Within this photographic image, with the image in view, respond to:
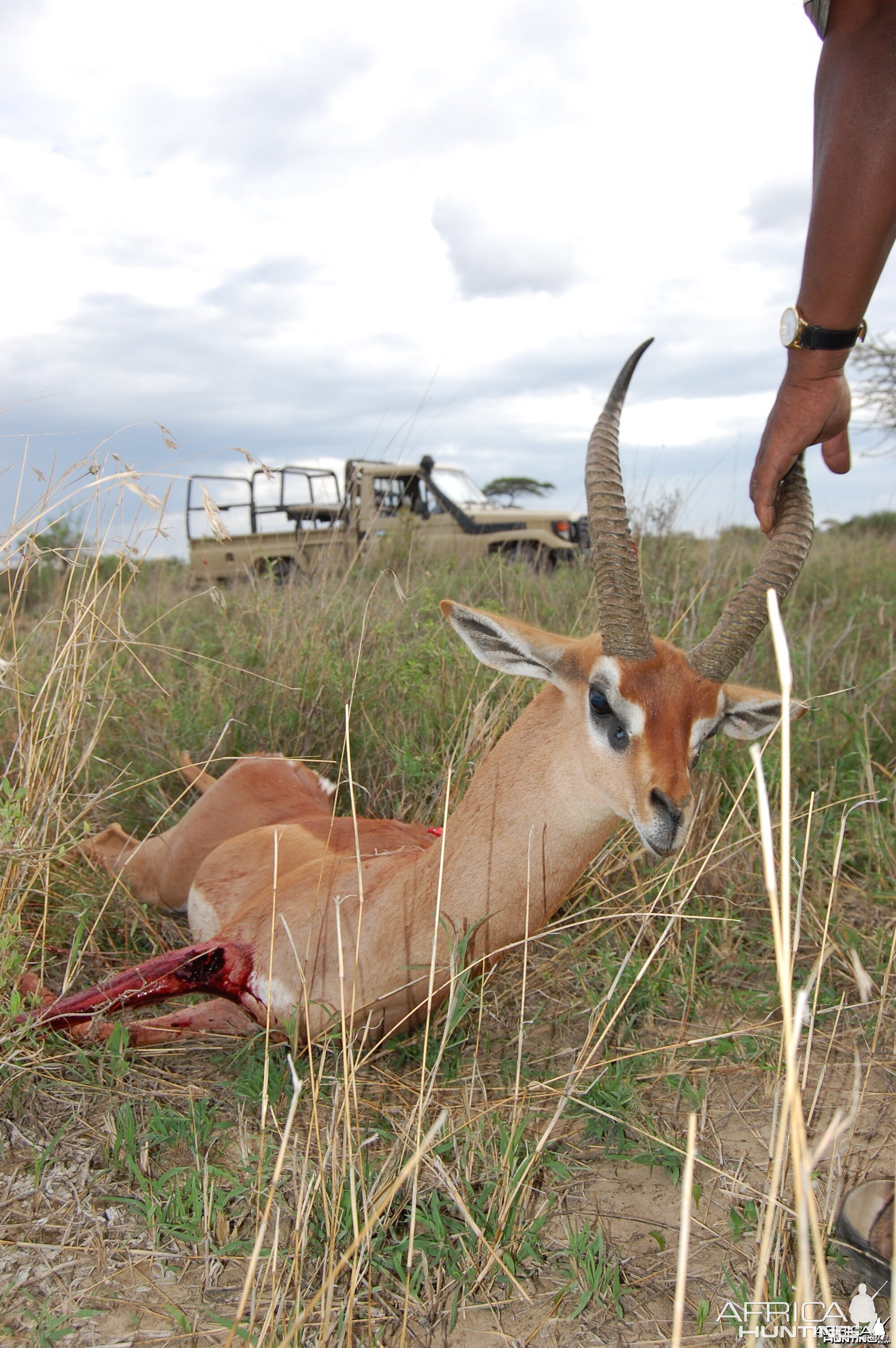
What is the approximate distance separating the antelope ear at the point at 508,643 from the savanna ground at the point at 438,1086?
73 cm

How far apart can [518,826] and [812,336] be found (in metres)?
1.58

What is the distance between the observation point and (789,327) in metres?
2.45

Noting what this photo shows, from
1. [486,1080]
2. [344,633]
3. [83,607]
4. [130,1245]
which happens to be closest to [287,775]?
[344,633]

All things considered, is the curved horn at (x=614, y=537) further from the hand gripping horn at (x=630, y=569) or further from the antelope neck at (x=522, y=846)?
the antelope neck at (x=522, y=846)

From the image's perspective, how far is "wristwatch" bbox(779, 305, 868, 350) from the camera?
2414 mm

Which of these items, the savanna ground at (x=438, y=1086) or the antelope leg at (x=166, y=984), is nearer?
the savanna ground at (x=438, y=1086)

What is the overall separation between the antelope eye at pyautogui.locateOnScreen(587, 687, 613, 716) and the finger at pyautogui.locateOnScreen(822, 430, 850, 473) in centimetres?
111

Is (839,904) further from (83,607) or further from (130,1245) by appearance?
(83,607)

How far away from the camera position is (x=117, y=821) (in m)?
3.81

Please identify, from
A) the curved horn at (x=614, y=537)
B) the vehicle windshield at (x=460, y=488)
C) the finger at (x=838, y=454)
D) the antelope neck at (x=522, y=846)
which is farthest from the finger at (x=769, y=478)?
the vehicle windshield at (x=460, y=488)

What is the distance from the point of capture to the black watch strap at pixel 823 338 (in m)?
2.41

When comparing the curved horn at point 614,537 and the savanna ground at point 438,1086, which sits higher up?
the curved horn at point 614,537

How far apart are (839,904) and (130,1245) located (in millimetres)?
2581

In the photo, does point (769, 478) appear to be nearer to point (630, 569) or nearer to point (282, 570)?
point (630, 569)
